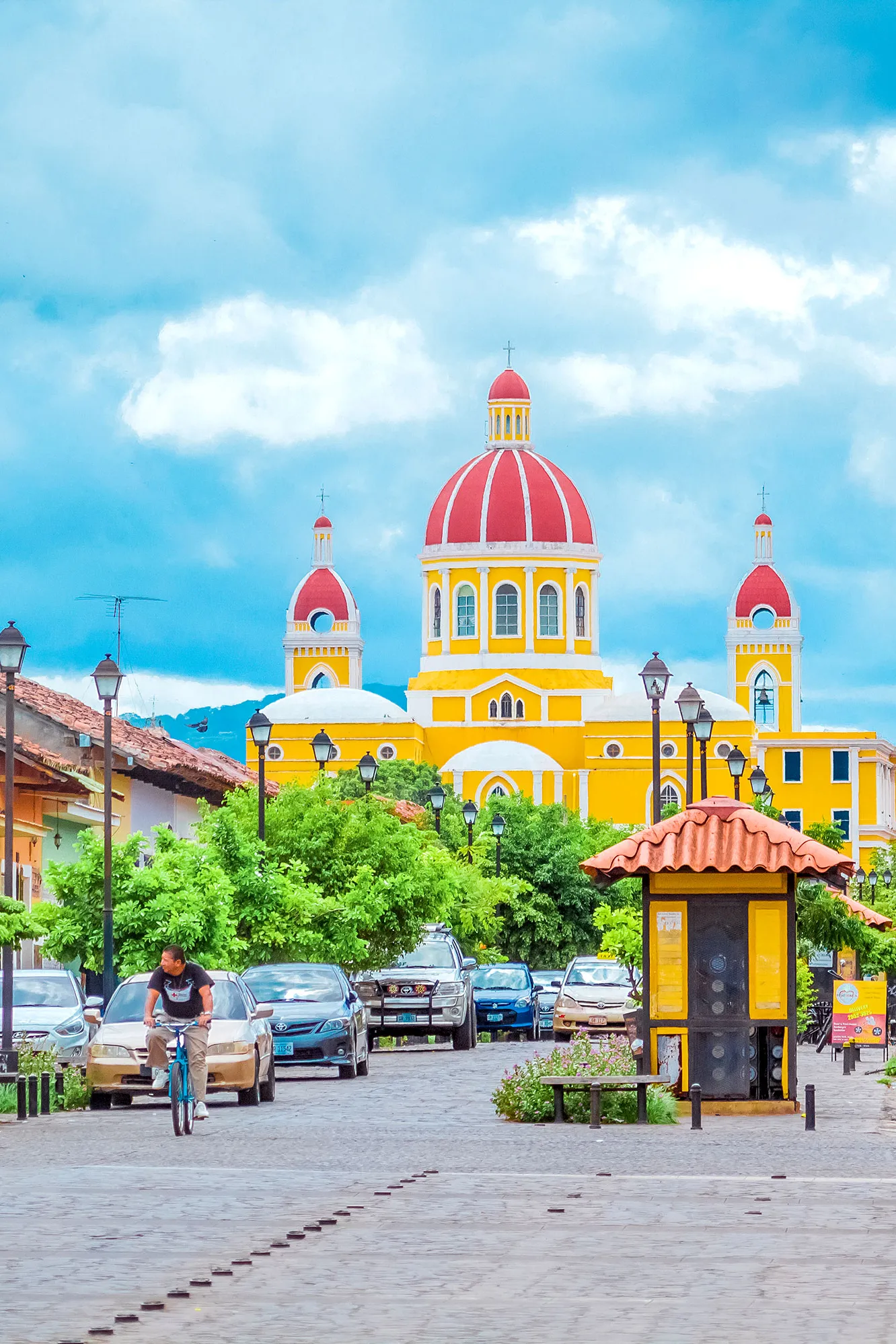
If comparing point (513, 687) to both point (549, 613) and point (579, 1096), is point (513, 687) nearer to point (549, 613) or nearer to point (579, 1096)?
A: point (549, 613)

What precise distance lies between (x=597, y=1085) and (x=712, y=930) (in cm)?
227

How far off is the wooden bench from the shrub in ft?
0.33

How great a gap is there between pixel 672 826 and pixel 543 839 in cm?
5856

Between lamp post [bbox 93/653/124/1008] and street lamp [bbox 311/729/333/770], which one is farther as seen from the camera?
street lamp [bbox 311/729/333/770]

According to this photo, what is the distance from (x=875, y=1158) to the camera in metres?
18.6

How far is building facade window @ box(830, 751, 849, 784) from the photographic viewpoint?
161875mm

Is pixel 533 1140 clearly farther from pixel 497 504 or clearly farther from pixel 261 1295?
pixel 497 504

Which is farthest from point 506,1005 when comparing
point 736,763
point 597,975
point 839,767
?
point 839,767

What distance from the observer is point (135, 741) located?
55.0 m

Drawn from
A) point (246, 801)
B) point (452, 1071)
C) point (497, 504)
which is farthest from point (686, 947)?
point (497, 504)

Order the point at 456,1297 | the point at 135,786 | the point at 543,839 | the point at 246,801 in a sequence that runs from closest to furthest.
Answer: the point at 456,1297, the point at 246,801, the point at 135,786, the point at 543,839

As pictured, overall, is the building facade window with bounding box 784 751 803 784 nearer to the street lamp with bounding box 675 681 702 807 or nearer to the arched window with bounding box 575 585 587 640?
the arched window with bounding box 575 585 587 640

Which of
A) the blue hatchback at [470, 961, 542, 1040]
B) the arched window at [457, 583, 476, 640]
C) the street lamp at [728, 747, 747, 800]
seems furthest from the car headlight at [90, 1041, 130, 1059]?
the arched window at [457, 583, 476, 640]

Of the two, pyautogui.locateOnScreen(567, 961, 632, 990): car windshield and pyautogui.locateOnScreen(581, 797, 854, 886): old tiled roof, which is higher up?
pyautogui.locateOnScreen(581, 797, 854, 886): old tiled roof
